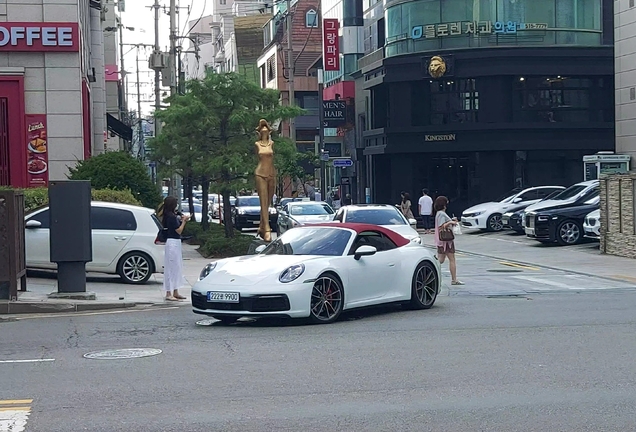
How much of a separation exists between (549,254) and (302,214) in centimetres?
960

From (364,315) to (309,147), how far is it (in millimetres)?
68836

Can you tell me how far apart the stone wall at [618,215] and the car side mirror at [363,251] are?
1310 centimetres

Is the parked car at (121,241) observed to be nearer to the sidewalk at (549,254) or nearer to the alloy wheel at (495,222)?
the sidewalk at (549,254)

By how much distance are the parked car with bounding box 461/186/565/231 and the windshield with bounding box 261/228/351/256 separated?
23291 mm

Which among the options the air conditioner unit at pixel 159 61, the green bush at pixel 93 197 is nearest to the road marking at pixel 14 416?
the green bush at pixel 93 197

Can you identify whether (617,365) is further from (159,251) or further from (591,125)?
(591,125)

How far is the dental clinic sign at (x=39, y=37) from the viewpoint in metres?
26.7

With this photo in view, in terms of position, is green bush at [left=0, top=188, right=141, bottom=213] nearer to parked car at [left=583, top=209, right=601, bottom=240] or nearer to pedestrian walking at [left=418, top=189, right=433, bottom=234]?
parked car at [left=583, top=209, right=601, bottom=240]

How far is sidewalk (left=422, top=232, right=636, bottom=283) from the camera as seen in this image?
22180 mm

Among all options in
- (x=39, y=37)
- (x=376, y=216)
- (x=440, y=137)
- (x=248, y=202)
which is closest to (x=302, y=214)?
(x=376, y=216)

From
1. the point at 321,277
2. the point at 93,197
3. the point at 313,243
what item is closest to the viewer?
the point at 321,277

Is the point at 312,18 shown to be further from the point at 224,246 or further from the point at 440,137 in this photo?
the point at 224,246

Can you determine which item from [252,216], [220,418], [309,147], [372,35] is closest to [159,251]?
[220,418]

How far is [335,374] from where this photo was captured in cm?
944
